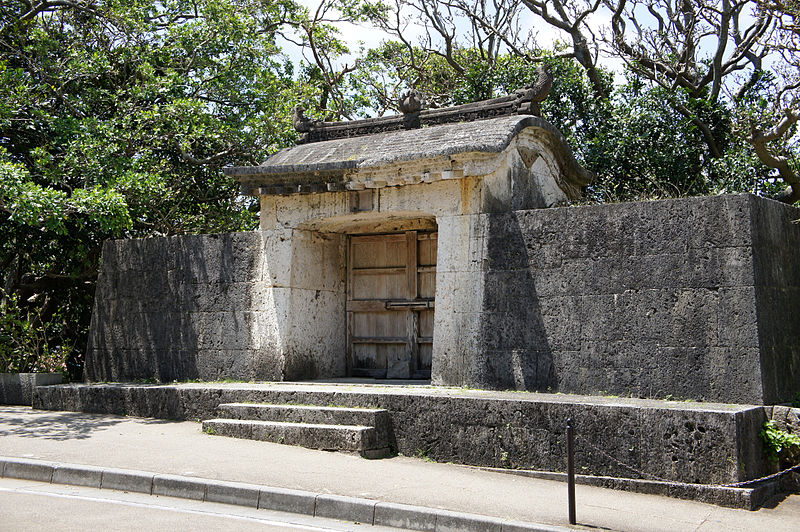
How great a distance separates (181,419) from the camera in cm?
1102

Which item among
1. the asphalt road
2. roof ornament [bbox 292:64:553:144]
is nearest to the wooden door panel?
roof ornament [bbox 292:64:553:144]

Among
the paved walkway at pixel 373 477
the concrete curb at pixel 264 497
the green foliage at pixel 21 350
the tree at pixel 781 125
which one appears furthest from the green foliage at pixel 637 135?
the green foliage at pixel 21 350

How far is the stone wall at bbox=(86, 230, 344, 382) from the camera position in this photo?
38.5 feet

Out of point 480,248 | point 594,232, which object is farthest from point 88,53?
point 594,232

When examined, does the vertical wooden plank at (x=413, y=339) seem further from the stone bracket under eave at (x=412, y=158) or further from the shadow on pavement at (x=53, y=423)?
the shadow on pavement at (x=53, y=423)

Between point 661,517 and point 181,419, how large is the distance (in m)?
6.91

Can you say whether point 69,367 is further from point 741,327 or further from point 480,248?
point 741,327

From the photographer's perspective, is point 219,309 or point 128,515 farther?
point 219,309

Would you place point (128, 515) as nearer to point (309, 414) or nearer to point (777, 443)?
point (309, 414)

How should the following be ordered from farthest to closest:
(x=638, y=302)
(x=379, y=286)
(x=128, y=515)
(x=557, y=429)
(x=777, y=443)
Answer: (x=379, y=286)
(x=638, y=302)
(x=557, y=429)
(x=777, y=443)
(x=128, y=515)

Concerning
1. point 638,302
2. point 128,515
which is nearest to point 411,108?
point 638,302

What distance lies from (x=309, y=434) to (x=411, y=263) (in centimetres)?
391

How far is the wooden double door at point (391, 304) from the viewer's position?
12219 mm

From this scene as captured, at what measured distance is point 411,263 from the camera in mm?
12289
